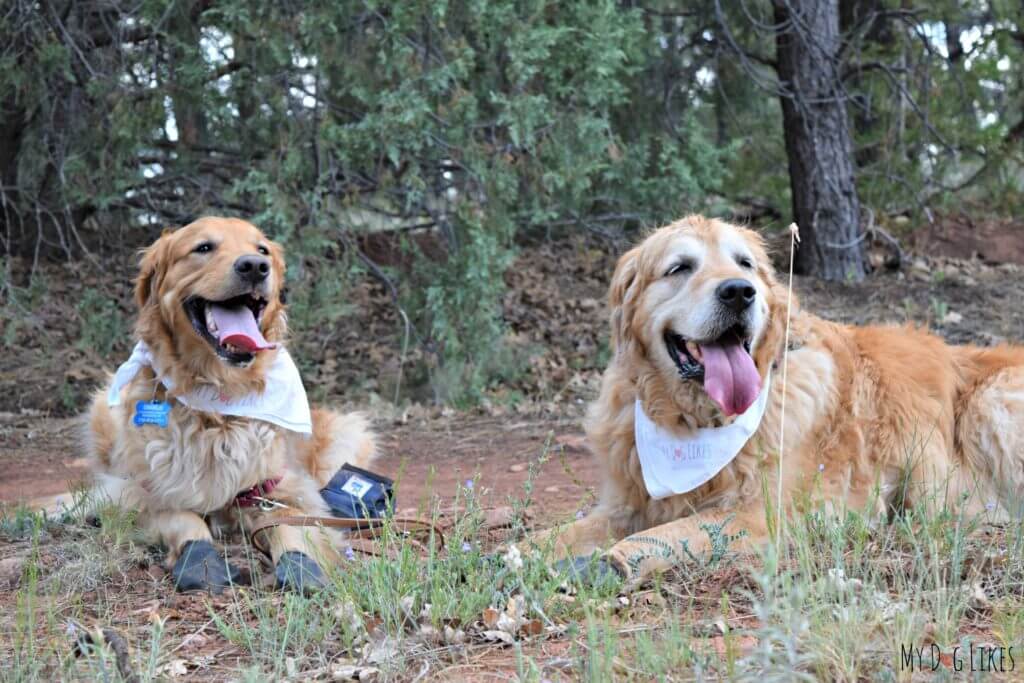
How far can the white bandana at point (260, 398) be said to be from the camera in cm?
504

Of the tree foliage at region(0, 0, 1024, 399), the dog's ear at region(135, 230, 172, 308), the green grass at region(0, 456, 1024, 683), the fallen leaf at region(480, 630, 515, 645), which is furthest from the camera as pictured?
the tree foliage at region(0, 0, 1024, 399)

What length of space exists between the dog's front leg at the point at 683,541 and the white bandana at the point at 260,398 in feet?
5.90

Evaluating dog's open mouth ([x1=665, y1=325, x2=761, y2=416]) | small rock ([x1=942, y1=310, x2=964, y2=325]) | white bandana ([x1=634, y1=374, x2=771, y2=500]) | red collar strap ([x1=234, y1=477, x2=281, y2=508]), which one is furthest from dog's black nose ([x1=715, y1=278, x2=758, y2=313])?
small rock ([x1=942, y1=310, x2=964, y2=325])

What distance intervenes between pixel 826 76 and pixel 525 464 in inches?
234

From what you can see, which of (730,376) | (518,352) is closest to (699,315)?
(730,376)

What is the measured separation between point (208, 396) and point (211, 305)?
429mm

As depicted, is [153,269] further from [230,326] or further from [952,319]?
[952,319]

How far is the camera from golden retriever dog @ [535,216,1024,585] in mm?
4289

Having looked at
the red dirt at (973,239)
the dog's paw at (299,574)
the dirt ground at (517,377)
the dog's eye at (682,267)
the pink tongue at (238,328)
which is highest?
the dog's eye at (682,267)

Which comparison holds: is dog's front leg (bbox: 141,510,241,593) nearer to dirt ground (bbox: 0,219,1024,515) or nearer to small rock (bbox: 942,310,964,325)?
dirt ground (bbox: 0,219,1024,515)

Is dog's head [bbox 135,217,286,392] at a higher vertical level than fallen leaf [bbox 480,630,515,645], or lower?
higher

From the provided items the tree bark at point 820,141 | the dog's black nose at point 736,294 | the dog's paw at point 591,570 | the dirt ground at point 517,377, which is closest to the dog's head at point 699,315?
the dog's black nose at point 736,294

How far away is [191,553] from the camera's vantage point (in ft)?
14.2

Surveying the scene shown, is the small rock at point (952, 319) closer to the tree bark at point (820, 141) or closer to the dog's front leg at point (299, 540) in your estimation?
the tree bark at point (820, 141)
